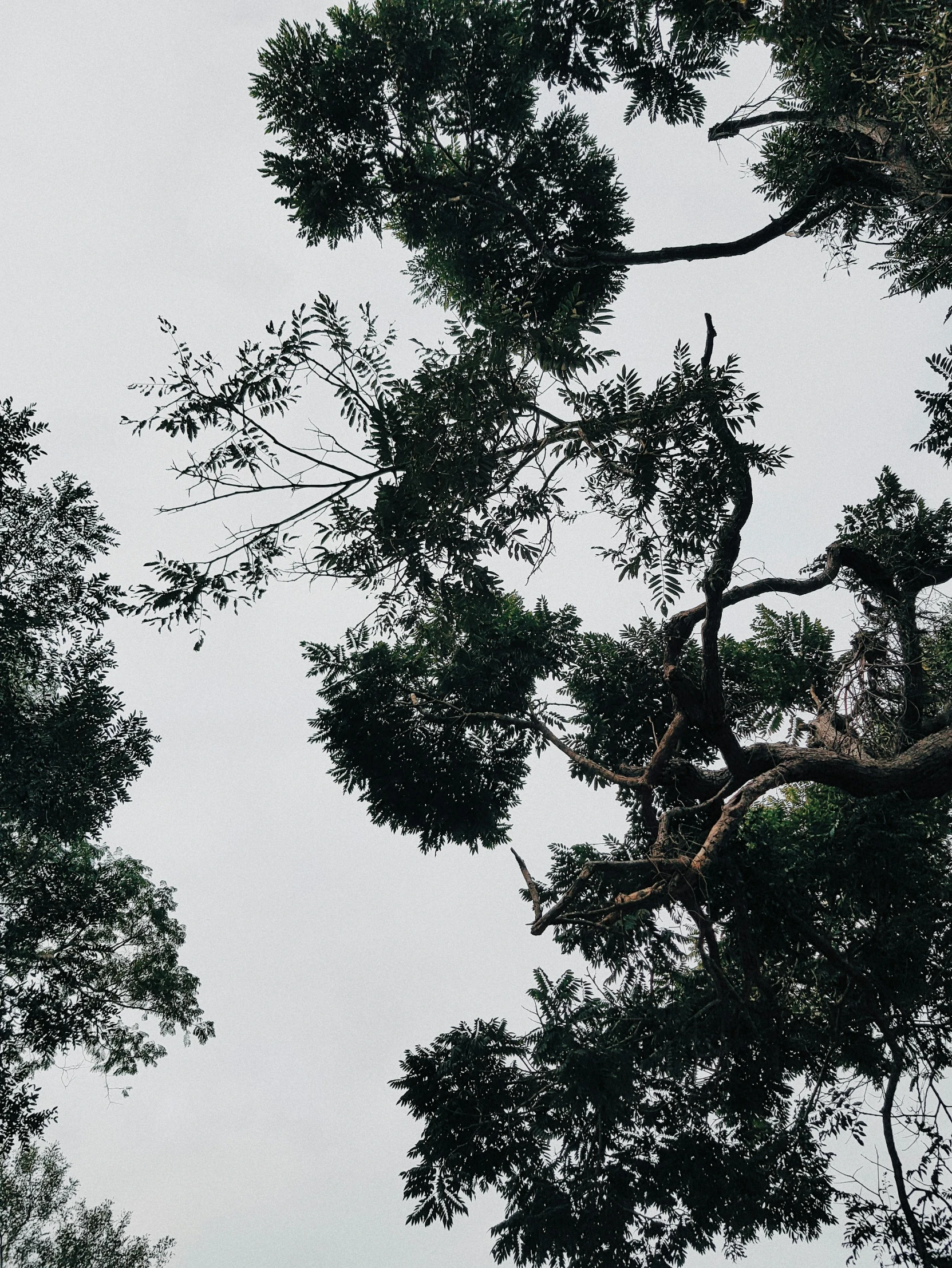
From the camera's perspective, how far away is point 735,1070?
10516 millimetres

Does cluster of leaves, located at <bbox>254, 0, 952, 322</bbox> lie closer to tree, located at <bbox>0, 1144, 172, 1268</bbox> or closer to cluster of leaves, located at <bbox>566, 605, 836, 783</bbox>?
cluster of leaves, located at <bbox>566, 605, 836, 783</bbox>

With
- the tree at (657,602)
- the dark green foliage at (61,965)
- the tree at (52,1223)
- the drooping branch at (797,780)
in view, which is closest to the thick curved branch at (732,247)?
the tree at (657,602)

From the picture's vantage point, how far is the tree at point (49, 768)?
10.1 meters

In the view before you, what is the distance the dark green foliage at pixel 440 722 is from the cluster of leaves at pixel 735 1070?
3876mm

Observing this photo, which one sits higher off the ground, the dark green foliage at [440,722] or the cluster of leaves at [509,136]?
the cluster of leaves at [509,136]

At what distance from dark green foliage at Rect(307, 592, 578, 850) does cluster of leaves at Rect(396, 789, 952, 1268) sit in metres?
3.88

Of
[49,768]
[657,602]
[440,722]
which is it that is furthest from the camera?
[440,722]

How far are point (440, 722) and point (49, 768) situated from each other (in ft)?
17.7

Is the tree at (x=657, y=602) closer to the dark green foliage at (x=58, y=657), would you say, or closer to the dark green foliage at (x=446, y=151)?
the dark green foliage at (x=446, y=151)

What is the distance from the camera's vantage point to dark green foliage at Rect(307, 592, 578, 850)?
1343 cm

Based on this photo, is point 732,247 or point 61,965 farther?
point 61,965

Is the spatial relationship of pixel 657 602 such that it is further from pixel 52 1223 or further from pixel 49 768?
pixel 52 1223

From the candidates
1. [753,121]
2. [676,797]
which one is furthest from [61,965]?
[753,121]

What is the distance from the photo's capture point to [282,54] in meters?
8.73
